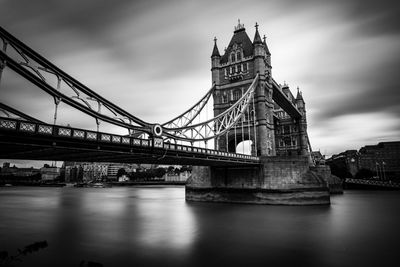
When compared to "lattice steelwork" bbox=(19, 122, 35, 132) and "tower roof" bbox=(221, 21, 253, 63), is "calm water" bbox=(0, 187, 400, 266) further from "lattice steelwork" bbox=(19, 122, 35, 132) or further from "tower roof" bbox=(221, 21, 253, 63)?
Answer: "tower roof" bbox=(221, 21, 253, 63)

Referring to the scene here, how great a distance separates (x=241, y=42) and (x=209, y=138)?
765 inches

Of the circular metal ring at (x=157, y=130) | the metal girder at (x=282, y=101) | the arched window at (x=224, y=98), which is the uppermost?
the metal girder at (x=282, y=101)

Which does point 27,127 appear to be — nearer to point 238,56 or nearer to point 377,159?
point 238,56

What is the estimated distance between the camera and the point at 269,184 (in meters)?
26.3

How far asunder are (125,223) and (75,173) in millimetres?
155425

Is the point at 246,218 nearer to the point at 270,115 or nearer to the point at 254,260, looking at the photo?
the point at 254,260

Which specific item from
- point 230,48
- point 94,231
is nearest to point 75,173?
point 230,48

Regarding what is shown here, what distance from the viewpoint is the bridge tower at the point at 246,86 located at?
31723 mm

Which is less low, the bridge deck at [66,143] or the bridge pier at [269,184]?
the bridge deck at [66,143]

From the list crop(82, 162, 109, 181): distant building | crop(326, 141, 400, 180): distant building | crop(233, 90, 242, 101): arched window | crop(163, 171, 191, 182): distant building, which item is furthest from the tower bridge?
crop(82, 162, 109, 181): distant building

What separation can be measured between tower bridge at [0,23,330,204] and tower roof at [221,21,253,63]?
0.30 ft

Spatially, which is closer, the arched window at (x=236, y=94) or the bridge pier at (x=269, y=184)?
the bridge pier at (x=269, y=184)

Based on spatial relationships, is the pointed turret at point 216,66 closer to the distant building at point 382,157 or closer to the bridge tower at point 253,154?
the bridge tower at point 253,154

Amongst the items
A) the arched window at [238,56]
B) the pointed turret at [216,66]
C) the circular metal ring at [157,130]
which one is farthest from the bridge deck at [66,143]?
the arched window at [238,56]
